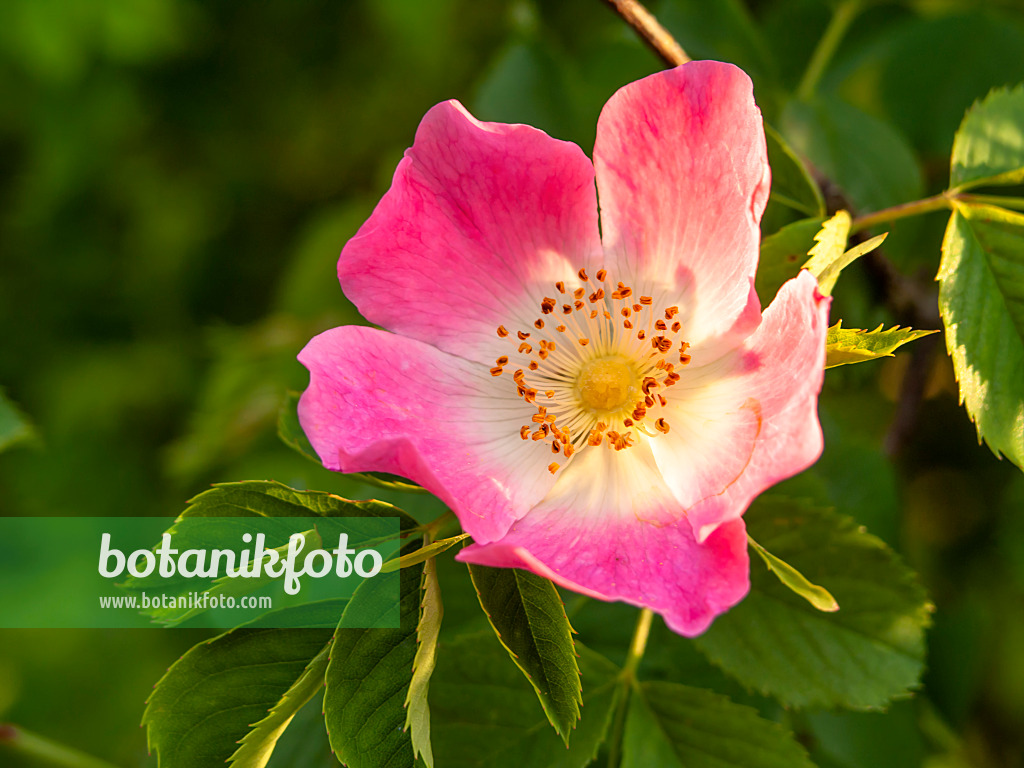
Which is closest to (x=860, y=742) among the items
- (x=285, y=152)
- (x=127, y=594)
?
(x=127, y=594)

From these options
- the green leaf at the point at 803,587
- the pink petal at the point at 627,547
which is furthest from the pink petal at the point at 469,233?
the green leaf at the point at 803,587

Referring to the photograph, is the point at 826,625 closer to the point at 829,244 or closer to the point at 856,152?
the point at 829,244

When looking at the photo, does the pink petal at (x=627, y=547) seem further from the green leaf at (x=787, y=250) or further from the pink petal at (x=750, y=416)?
the green leaf at (x=787, y=250)

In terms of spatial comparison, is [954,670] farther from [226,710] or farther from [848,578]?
[226,710]

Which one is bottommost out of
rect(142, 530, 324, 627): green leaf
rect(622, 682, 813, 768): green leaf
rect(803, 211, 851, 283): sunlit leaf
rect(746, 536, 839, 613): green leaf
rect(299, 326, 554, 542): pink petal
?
rect(622, 682, 813, 768): green leaf

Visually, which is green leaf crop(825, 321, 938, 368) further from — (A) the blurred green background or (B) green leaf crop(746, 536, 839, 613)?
(A) the blurred green background

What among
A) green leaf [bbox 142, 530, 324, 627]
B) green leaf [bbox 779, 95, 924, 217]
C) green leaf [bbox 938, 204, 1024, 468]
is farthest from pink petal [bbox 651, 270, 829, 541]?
green leaf [bbox 779, 95, 924, 217]
